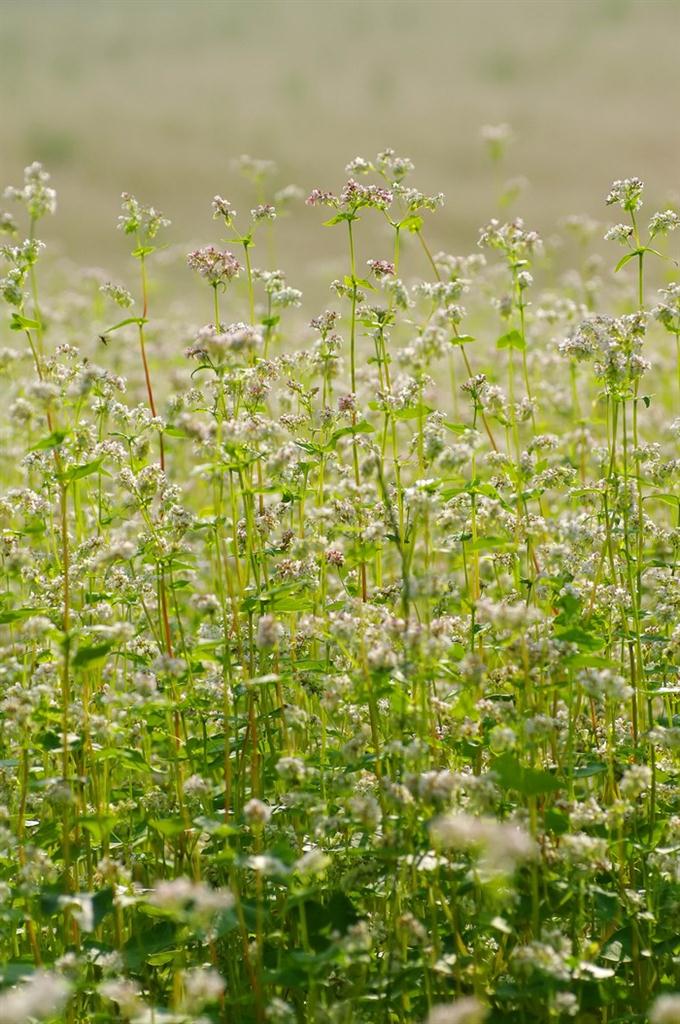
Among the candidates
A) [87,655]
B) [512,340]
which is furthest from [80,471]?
[512,340]

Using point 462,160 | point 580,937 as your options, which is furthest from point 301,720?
point 462,160

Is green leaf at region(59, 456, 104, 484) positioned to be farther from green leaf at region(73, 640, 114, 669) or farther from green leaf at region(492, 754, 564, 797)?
green leaf at region(492, 754, 564, 797)

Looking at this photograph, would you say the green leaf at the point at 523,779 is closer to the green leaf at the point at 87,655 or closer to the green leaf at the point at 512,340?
the green leaf at the point at 87,655

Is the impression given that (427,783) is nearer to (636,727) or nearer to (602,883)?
(602,883)

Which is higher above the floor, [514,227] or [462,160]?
[462,160]

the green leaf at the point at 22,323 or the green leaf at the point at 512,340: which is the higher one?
the green leaf at the point at 22,323

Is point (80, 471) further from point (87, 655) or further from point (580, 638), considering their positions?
point (580, 638)

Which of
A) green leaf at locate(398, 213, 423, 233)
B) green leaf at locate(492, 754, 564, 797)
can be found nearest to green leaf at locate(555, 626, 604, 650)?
green leaf at locate(492, 754, 564, 797)

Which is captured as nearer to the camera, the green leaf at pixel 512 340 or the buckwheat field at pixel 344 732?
the buckwheat field at pixel 344 732

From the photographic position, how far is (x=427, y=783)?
324 cm

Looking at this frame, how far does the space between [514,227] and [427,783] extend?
2.52 meters

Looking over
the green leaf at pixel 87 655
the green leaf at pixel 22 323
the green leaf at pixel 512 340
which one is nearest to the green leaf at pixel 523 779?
the green leaf at pixel 87 655

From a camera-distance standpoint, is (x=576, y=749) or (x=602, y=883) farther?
(x=576, y=749)

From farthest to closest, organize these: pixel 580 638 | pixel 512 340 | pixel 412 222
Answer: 1. pixel 412 222
2. pixel 512 340
3. pixel 580 638
